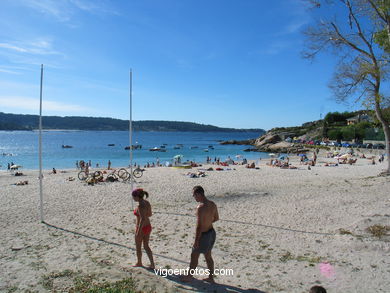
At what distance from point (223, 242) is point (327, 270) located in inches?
93.4

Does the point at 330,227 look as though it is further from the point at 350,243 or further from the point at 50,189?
the point at 50,189

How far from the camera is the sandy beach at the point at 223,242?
485cm

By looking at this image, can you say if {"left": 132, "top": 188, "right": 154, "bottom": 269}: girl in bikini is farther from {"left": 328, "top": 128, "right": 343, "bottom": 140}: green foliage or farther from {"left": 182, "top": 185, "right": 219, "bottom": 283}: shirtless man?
{"left": 328, "top": 128, "right": 343, "bottom": 140}: green foliage

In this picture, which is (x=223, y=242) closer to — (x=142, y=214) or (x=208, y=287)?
(x=208, y=287)

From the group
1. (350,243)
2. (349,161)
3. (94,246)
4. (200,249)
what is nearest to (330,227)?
(350,243)

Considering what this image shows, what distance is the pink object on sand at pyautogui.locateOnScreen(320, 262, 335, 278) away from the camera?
509 cm

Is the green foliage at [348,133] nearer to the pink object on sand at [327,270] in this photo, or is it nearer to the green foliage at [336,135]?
the green foliage at [336,135]

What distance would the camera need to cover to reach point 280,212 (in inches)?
389

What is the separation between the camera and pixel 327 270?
5270mm

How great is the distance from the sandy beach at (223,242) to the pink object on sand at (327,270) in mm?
18

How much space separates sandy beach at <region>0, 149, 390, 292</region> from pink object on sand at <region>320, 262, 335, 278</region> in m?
0.02

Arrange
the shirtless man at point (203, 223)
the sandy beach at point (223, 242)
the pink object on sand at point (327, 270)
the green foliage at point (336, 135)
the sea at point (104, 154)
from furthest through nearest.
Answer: the green foliage at point (336, 135) → the sea at point (104, 154) → the pink object on sand at point (327, 270) → the sandy beach at point (223, 242) → the shirtless man at point (203, 223)

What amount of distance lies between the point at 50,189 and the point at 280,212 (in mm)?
11867

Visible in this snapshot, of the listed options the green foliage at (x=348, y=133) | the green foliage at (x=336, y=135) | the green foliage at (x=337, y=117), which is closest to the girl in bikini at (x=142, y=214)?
the green foliage at (x=348, y=133)
